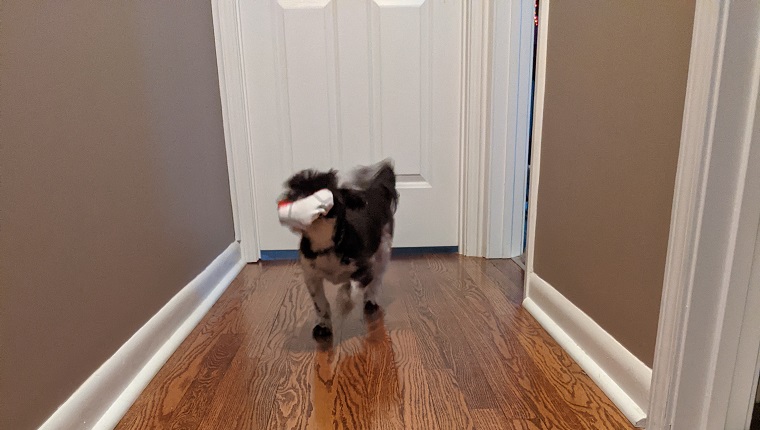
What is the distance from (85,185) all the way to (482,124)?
50.0 inches

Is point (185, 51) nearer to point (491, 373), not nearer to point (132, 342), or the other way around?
point (132, 342)

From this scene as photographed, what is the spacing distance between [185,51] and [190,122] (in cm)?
20

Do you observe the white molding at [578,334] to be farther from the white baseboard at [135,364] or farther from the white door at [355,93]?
the white baseboard at [135,364]

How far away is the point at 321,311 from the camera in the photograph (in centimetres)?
116

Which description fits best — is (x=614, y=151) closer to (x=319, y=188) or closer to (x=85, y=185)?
(x=319, y=188)

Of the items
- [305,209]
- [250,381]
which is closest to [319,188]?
[305,209]

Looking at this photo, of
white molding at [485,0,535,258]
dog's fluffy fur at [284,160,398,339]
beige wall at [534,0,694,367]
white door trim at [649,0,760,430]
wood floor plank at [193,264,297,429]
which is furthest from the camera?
white molding at [485,0,535,258]

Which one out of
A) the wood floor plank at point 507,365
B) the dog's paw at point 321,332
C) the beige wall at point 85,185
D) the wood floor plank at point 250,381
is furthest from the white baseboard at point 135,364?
the wood floor plank at point 507,365

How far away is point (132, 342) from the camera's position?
95cm

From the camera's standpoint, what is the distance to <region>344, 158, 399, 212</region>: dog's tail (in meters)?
1.21

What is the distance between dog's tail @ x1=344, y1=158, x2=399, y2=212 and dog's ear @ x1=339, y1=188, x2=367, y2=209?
13 cm

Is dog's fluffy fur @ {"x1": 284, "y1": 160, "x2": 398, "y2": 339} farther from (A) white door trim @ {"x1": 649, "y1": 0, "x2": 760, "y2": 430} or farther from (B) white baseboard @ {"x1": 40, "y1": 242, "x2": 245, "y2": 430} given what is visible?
(A) white door trim @ {"x1": 649, "y1": 0, "x2": 760, "y2": 430}

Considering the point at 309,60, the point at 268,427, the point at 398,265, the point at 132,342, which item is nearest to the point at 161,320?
the point at 132,342

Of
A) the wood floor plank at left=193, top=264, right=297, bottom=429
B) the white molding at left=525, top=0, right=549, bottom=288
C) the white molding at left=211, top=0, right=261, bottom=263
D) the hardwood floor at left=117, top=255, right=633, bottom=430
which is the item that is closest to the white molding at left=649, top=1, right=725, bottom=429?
the hardwood floor at left=117, top=255, right=633, bottom=430
